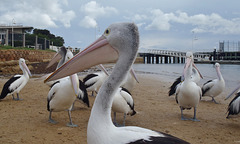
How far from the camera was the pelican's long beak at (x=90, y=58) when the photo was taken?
1.91 metres

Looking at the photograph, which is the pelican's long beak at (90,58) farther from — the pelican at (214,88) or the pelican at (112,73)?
the pelican at (214,88)

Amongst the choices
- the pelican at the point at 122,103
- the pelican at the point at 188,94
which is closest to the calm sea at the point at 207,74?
the pelican at the point at 188,94

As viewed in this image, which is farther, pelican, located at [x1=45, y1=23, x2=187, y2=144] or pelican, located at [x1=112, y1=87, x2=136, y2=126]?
pelican, located at [x1=112, y1=87, x2=136, y2=126]

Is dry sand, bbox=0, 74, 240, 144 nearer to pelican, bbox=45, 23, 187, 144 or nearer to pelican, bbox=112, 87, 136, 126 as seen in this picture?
pelican, bbox=112, 87, 136, 126

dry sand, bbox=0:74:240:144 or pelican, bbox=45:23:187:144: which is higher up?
pelican, bbox=45:23:187:144

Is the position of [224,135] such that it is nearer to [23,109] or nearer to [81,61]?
[81,61]

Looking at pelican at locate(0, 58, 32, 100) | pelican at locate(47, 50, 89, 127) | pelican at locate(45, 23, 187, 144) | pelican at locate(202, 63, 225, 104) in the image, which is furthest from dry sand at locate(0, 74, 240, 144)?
pelican at locate(45, 23, 187, 144)

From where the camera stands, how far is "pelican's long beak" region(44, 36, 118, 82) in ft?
6.25

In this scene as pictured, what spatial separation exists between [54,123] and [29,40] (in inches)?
1164

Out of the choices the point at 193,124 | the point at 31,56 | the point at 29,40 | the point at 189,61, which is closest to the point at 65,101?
the point at 193,124

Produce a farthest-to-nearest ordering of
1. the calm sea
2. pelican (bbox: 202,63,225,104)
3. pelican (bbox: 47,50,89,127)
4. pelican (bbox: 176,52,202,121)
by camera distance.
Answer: the calm sea
pelican (bbox: 202,63,225,104)
pelican (bbox: 176,52,202,121)
pelican (bbox: 47,50,89,127)

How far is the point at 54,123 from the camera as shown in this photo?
4004mm

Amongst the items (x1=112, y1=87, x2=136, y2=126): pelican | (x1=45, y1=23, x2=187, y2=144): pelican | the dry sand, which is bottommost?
the dry sand

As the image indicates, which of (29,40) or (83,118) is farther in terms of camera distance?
(29,40)
